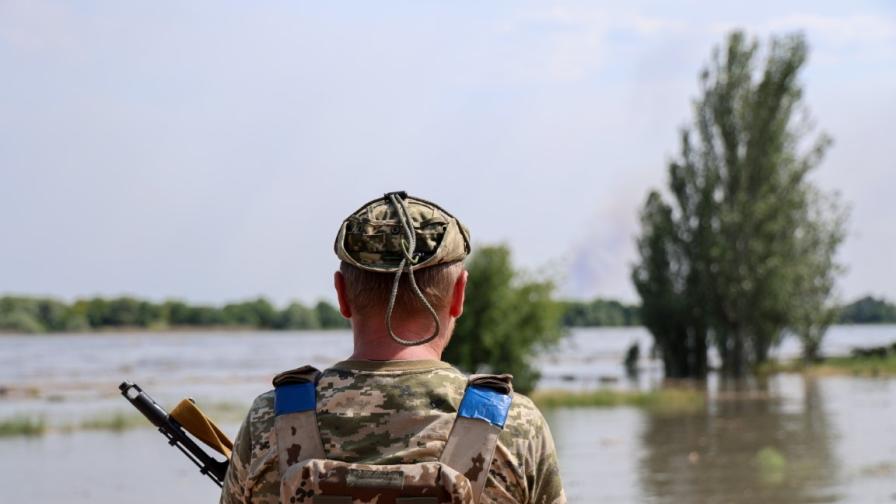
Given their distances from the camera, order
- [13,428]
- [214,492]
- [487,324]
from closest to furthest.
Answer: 1. [214,492]
2. [13,428]
3. [487,324]

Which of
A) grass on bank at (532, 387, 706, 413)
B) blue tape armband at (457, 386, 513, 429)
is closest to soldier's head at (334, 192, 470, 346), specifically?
blue tape armband at (457, 386, 513, 429)

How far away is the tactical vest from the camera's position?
227 centimetres

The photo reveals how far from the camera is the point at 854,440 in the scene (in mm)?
24750

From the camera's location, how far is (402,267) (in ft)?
7.63

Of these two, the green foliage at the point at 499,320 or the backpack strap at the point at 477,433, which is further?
the green foliage at the point at 499,320

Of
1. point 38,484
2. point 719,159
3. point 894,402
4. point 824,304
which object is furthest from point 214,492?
point 824,304

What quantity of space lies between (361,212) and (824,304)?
51.4 metres

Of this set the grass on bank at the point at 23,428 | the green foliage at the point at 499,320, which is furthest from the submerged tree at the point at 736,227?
the grass on bank at the point at 23,428

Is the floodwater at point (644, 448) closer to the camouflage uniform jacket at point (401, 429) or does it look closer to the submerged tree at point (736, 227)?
the submerged tree at point (736, 227)

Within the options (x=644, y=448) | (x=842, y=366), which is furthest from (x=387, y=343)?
(x=842, y=366)

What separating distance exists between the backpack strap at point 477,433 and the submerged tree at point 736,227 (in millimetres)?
43783

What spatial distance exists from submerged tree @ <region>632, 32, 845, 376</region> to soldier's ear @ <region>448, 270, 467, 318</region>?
143 feet

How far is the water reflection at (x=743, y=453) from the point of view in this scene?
17172mm

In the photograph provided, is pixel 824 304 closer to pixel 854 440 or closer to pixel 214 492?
pixel 854 440
